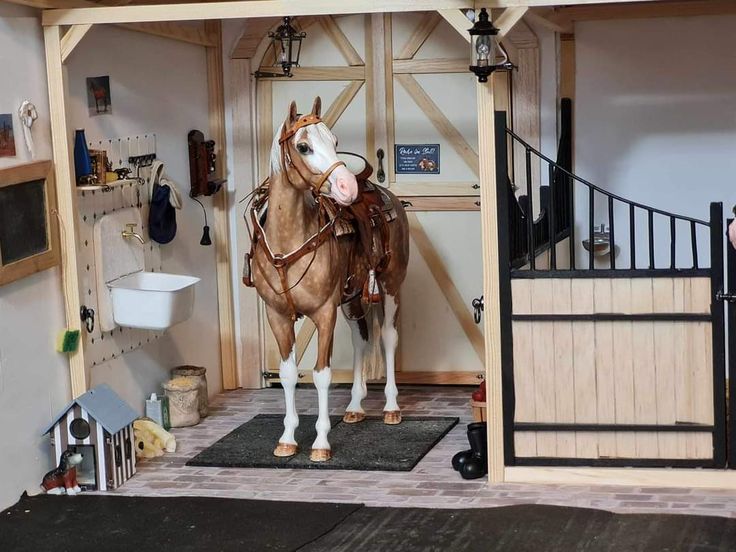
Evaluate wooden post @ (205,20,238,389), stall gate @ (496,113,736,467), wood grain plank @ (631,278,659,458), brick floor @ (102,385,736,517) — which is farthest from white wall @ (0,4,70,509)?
wood grain plank @ (631,278,659,458)

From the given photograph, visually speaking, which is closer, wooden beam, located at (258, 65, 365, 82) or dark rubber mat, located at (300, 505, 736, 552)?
dark rubber mat, located at (300, 505, 736, 552)

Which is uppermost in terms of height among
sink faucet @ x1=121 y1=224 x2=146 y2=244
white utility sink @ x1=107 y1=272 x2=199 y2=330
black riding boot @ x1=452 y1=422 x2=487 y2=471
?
sink faucet @ x1=121 y1=224 x2=146 y2=244

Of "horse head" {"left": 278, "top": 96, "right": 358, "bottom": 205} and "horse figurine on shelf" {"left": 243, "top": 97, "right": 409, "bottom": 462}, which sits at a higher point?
"horse head" {"left": 278, "top": 96, "right": 358, "bottom": 205}

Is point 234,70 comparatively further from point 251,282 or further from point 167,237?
point 251,282

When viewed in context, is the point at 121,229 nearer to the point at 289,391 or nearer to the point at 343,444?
the point at 289,391

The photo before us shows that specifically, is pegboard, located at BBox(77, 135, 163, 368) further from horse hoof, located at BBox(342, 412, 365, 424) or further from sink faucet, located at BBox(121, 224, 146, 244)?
horse hoof, located at BBox(342, 412, 365, 424)

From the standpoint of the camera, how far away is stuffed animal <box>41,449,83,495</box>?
6457 mm

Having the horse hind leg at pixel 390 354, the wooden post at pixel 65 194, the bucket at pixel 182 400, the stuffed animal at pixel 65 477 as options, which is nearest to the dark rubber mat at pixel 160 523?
the stuffed animal at pixel 65 477

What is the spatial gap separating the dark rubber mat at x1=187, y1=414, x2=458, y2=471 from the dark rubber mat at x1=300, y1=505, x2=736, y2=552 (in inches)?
35.5

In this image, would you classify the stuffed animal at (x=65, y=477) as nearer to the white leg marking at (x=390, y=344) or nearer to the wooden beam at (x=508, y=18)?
the white leg marking at (x=390, y=344)

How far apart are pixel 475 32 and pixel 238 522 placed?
254 cm

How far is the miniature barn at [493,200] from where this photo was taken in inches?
246

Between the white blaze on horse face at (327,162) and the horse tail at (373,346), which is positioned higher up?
the white blaze on horse face at (327,162)

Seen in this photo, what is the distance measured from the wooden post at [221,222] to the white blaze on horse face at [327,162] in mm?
2373
